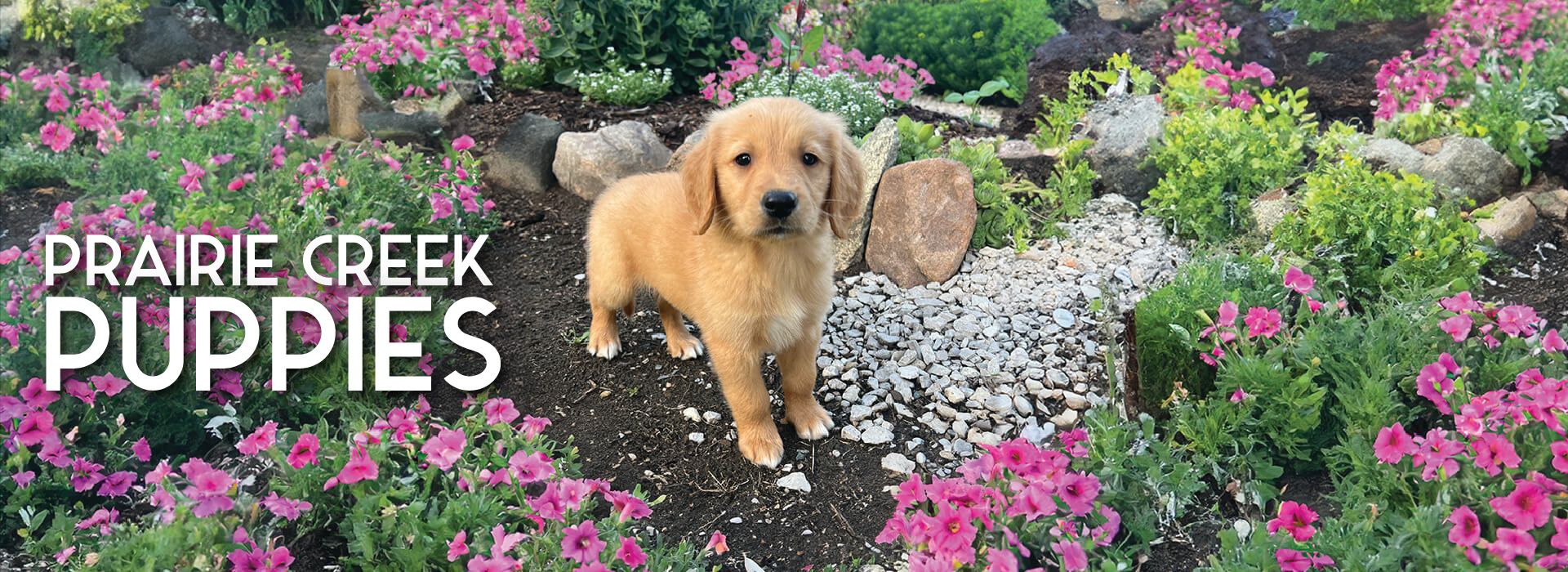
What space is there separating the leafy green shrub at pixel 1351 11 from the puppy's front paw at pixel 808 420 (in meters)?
7.03

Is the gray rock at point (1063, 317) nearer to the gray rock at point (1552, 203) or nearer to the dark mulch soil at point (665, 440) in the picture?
the dark mulch soil at point (665, 440)

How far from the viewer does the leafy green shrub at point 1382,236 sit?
4.28 m

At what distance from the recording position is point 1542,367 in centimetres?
330

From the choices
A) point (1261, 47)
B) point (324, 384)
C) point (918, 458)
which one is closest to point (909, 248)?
point (918, 458)

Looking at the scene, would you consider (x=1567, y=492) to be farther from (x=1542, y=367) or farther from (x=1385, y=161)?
(x=1385, y=161)

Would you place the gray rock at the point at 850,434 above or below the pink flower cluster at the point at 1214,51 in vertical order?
below

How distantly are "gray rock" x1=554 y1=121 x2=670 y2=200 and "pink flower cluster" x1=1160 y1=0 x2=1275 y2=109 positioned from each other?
3.38 meters

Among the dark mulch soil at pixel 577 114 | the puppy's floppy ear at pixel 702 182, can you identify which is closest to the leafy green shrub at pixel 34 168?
the dark mulch soil at pixel 577 114

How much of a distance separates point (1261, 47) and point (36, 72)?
9.43 metres

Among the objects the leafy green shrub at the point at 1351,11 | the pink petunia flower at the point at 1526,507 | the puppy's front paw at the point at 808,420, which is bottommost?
the puppy's front paw at the point at 808,420

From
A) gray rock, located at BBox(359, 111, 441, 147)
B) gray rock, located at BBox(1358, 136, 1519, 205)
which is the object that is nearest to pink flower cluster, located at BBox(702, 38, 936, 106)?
gray rock, located at BBox(359, 111, 441, 147)

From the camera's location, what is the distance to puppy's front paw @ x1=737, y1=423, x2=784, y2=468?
3.88 meters

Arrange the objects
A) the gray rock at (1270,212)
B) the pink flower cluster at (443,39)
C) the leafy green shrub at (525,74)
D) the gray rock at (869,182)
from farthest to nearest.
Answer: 1. the leafy green shrub at (525,74)
2. the pink flower cluster at (443,39)
3. the gray rock at (869,182)
4. the gray rock at (1270,212)

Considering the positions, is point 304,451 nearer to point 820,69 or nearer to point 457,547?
point 457,547
